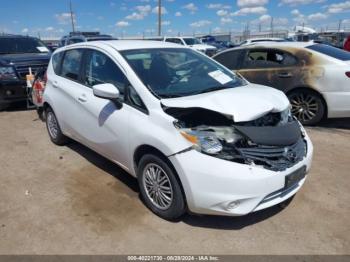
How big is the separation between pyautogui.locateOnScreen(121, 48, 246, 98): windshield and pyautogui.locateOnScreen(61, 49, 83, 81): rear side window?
3.36 feet

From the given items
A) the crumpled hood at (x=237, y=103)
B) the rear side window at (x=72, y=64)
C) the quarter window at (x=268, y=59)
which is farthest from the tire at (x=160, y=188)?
the quarter window at (x=268, y=59)

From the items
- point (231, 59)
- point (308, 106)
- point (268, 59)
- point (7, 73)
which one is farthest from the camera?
point (7, 73)

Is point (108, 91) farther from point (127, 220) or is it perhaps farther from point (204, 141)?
point (127, 220)

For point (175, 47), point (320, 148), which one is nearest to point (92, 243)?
point (175, 47)

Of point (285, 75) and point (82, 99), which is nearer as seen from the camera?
point (82, 99)

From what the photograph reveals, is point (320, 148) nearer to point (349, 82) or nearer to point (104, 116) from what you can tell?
point (349, 82)

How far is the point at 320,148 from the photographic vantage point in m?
5.38

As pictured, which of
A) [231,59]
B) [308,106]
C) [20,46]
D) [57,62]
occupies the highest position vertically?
[20,46]

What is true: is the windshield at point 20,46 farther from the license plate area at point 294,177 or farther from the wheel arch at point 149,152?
the license plate area at point 294,177

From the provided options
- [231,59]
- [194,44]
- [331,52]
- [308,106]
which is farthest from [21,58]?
[194,44]

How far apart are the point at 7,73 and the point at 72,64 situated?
155 inches

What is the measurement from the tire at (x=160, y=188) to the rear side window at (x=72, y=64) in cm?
190

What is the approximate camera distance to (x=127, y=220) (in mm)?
3420

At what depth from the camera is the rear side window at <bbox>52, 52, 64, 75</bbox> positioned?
5250mm
